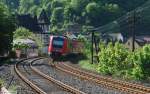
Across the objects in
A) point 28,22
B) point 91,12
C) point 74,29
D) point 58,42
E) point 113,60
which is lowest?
point 113,60

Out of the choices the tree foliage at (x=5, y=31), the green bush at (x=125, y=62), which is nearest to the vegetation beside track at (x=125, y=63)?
the green bush at (x=125, y=62)

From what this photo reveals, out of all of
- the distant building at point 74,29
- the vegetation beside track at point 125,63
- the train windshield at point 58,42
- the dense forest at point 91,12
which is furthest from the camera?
the dense forest at point 91,12

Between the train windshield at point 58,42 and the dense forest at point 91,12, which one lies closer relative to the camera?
the train windshield at point 58,42

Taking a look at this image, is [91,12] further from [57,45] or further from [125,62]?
[125,62]

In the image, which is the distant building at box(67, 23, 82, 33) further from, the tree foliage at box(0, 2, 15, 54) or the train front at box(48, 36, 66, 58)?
the train front at box(48, 36, 66, 58)

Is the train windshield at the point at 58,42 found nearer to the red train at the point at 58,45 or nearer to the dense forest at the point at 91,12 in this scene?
the red train at the point at 58,45

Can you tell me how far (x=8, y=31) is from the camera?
58281 millimetres

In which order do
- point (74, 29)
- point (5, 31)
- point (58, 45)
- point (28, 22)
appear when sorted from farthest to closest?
point (74, 29)
point (28, 22)
point (5, 31)
point (58, 45)

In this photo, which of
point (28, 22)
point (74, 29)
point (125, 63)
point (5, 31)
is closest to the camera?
point (125, 63)

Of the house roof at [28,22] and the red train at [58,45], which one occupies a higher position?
the house roof at [28,22]

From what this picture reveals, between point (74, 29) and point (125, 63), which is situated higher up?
point (74, 29)

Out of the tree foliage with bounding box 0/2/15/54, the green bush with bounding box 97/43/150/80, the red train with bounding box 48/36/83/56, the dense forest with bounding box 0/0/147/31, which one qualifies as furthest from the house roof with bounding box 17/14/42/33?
the green bush with bounding box 97/43/150/80

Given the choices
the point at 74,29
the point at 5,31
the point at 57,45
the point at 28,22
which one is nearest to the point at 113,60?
the point at 57,45

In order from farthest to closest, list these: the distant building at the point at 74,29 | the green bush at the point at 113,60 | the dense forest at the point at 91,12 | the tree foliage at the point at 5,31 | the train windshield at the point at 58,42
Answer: the dense forest at the point at 91,12
the distant building at the point at 74,29
the tree foliage at the point at 5,31
the train windshield at the point at 58,42
the green bush at the point at 113,60
